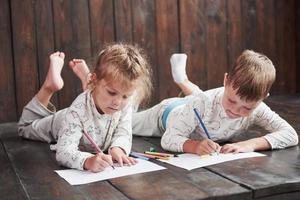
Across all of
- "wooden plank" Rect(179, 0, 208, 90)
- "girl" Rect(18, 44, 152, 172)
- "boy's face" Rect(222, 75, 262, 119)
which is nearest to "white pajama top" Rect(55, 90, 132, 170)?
"girl" Rect(18, 44, 152, 172)

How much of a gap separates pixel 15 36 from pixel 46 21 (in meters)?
0.18

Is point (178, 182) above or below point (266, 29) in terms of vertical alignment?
below

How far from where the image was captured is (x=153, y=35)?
9.02ft

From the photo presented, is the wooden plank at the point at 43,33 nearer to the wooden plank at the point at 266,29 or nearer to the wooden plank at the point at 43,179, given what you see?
the wooden plank at the point at 43,179

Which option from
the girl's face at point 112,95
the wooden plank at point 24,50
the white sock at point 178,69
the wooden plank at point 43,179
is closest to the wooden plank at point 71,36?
the wooden plank at point 24,50

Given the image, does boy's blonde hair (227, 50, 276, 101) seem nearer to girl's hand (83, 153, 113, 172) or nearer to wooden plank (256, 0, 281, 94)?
girl's hand (83, 153, 113, 172)

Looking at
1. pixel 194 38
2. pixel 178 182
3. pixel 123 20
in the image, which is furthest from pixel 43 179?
pixel 194 38

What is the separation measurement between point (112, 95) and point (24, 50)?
1170 millimetres

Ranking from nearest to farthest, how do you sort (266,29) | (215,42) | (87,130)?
(87,130) < (215,42) < (266,29)

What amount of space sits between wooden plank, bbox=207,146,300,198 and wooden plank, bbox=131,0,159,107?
4.16ft

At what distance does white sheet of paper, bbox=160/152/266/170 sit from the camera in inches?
57.0

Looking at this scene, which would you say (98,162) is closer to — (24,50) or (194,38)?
(24,50)

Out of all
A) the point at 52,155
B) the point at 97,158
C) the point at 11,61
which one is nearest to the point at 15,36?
the point at 11,61

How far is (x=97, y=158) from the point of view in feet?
4.44
